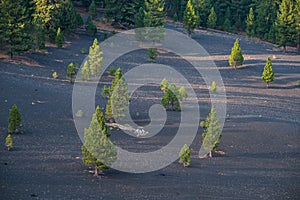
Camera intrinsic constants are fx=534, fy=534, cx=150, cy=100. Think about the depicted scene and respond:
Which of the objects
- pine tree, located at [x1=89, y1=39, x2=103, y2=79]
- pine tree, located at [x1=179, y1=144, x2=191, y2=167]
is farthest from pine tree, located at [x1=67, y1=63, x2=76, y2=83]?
pine tree, located at [x1=179, y1=144, x2=191, y2=167]

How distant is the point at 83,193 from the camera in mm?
24594

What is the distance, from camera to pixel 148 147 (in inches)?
1286

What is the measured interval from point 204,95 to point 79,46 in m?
A: 19.0

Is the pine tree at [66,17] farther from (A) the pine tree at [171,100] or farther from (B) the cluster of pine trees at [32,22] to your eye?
(A) the pine tree at [171,100]

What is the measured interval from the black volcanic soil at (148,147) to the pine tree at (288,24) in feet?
66.0

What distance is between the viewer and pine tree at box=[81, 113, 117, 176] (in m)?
26.8

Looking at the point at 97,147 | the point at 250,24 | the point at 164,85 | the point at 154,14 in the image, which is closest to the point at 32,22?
the point at 154,14

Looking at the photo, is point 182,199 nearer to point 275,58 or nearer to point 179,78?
point 179,78

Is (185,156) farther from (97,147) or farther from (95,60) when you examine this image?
(95,60)

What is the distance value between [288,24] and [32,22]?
3756cm

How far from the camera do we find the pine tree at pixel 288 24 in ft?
244

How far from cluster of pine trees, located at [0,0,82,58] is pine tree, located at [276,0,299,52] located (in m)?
28.7

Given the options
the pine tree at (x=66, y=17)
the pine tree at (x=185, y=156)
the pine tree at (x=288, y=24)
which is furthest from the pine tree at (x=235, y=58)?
the pine tree at (x=185, y=156)

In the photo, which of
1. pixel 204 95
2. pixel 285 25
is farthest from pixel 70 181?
pixel 285 25
